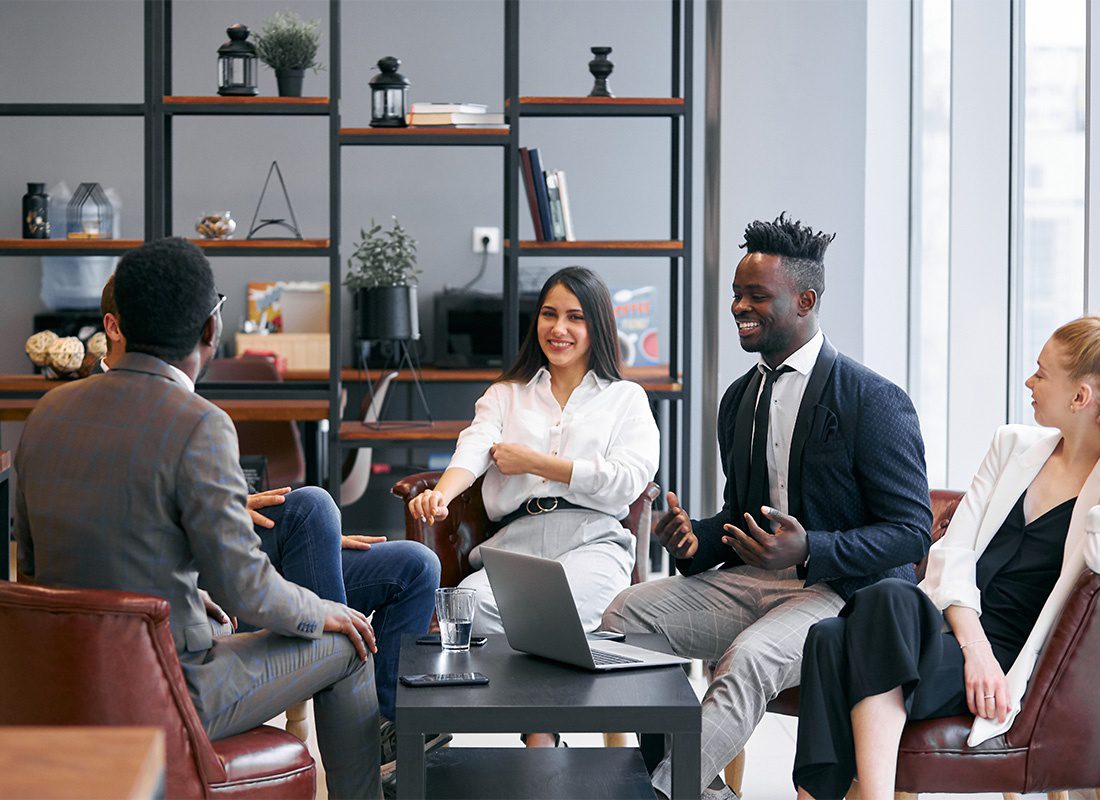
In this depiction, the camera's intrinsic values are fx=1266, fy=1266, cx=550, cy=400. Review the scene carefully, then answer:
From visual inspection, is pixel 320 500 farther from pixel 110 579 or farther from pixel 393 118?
pixel 393 118

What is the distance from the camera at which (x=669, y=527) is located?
112 inches

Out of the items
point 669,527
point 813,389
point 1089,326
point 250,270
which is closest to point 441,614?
point 669,527

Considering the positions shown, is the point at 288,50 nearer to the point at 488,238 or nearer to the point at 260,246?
the point at 260,246

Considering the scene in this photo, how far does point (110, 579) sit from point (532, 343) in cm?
161

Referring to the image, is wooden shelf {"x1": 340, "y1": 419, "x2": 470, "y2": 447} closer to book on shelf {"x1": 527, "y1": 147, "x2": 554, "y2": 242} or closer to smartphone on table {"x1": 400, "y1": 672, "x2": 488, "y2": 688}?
book on shelf {"x1": 527, "y1": 147, "x2": 554, "y2": 242}

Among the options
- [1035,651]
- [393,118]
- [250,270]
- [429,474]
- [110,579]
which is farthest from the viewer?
[250,270]

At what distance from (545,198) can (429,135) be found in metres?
0.49

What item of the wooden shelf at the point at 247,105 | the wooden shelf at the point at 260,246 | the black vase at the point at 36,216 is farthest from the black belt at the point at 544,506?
the black vase at the point at 36,216

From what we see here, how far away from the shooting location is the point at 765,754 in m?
3.31

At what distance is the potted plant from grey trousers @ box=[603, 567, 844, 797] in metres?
2.80

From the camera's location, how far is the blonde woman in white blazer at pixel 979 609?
221cm

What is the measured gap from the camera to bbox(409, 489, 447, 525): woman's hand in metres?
3.06

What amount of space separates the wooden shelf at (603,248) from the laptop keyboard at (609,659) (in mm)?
2545

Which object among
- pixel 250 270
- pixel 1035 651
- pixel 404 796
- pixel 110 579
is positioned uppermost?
pixel 250 270
